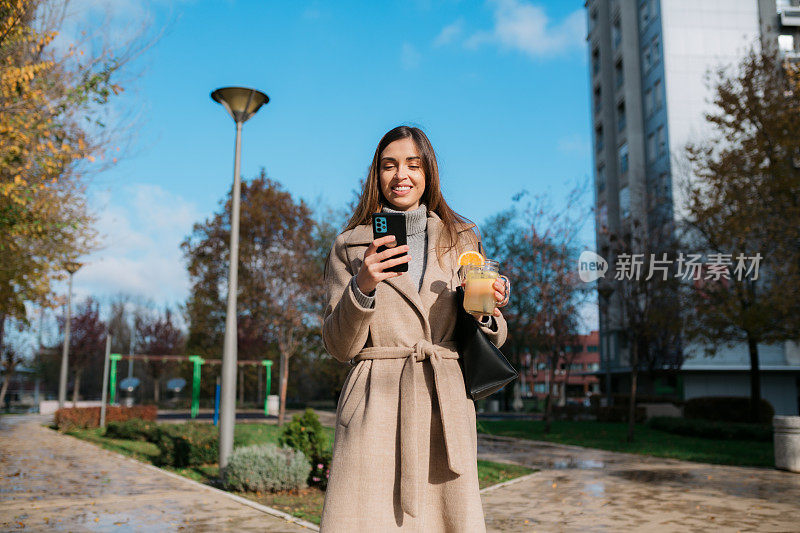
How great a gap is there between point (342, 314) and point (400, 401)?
349 millimetres

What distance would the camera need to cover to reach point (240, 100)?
34.1 feet

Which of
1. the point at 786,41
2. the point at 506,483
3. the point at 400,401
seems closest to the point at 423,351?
the point at 400,401

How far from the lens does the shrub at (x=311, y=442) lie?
9766mm

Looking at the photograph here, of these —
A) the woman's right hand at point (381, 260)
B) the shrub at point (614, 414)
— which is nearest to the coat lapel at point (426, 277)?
the woman's right hand at point (381, 260)

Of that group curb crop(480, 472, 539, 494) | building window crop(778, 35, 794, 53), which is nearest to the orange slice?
curb crop(480, 472, 539, 494)

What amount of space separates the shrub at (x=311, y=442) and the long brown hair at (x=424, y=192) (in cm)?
787

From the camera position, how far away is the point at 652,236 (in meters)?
20.8

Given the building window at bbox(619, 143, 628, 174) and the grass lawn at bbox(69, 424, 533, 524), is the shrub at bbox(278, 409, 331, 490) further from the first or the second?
the building window at bbox(619, 143, 628, 174)

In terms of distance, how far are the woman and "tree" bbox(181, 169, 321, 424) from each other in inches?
783

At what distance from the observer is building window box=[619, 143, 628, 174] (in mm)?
37469

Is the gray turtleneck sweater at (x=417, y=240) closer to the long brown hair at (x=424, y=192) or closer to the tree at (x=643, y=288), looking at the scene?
the long brown hair at (x=424, y=192)

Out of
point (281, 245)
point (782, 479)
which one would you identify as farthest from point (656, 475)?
point (281, 245)

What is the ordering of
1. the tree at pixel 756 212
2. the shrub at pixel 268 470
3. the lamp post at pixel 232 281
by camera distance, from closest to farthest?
the shrub at pixel 268 470 < the lamp post at pixel 232 281 < the tree at pixel 756 212

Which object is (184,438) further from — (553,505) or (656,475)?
(656,475)
